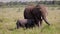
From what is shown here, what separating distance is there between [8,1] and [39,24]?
3639 cm

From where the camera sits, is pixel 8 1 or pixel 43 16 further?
pixel 8 1

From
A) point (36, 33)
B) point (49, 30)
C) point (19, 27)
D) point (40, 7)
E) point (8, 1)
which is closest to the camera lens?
point (36, 33)

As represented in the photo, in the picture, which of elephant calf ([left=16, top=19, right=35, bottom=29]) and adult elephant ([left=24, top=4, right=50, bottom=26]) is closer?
elephant calf ([left=16, top=19, right=35, bottom=29])

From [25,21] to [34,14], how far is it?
0.98 meters

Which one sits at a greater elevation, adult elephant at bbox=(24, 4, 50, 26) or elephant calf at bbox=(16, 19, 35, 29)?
adult elephant at bbox=(24, 4, 50, 26)

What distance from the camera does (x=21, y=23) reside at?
11.3 m

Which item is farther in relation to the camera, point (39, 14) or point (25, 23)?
point (39, 14)

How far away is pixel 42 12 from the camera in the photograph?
1173cm

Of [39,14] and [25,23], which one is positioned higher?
[39,14]

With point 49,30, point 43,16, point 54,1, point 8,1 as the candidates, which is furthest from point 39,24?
point 8,1

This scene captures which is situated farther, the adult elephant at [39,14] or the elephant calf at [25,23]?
the adult elephant at [39,14]

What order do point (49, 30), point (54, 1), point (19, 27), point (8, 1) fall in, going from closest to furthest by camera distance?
point (49, 30)
point (19, 27)
point (54, 1)
point (8, 1)

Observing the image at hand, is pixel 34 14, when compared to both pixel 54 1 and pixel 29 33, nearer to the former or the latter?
pixel 29 33

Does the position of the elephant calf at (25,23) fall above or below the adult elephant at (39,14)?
below
